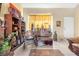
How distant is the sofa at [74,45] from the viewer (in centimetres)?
235

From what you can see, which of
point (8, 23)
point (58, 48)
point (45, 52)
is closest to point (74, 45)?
point (58, 48)

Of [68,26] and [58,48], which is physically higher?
[68,26]

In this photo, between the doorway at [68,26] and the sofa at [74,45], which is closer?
the sofa at [74,45]

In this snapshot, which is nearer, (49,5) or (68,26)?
(49,5)

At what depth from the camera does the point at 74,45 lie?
2428 mm

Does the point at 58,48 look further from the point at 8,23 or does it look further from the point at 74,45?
the point at 8,23

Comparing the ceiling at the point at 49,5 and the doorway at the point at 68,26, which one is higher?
the ceiling at the point at 49,5

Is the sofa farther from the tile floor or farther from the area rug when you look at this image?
the area rug

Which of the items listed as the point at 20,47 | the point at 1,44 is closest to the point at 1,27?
the point at 1,44

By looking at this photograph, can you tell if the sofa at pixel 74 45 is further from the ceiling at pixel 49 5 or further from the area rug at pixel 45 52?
the ceiling at pixel 49 5

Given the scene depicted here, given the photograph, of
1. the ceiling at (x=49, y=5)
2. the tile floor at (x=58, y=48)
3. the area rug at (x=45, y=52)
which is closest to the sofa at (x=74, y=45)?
the tile floor at (x=58, y=48)

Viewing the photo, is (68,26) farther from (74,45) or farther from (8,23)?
(8,23)

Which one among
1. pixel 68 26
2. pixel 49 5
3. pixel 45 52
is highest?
pixel 49 5

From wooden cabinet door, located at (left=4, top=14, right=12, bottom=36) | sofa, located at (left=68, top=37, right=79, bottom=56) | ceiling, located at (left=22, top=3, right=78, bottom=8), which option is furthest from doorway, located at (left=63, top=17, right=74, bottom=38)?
wooden cabinet door, located at (left=4, top=14, right=12, bottom=36)
